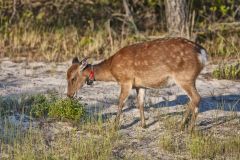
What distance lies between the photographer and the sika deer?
9.89 m

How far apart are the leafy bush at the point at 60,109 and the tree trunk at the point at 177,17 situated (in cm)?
532

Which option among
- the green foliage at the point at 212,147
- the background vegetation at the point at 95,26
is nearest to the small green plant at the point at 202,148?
the green foliage at the point at 212,147

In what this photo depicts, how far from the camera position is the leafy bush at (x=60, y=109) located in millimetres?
9844

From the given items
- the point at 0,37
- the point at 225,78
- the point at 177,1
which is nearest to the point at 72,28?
the point at 0,37

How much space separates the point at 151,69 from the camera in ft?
33.1

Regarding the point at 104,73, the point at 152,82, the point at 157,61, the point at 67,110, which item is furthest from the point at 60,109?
the point at 157,61

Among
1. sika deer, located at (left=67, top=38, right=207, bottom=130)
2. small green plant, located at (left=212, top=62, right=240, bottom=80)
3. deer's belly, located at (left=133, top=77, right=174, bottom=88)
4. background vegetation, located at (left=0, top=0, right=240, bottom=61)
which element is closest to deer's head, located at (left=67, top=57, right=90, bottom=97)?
sika deer, located at (left=67, top=38, right=207, bottom=130)

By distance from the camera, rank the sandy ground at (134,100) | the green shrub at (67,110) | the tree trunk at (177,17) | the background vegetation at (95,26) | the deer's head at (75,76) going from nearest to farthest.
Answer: the sandy ground at (134,100) → the green shrub at (67,110) → the deer's head at (75,76) → the tree trunk at (177,17) → the background vegetation at (95,26)

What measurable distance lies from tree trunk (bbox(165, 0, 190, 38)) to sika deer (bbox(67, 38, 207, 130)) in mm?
4598

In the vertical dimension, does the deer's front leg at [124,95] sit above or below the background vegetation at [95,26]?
below

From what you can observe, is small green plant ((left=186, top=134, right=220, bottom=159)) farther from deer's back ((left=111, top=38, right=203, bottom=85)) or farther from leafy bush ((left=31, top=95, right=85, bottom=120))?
leafy bush ((left=31, top=95, right=85, bottom=120))

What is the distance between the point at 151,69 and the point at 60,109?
4.87ft

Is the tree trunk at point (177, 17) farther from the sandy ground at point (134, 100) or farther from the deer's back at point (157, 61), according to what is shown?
the deer's back at point (157, 61)

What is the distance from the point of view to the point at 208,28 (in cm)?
1588
